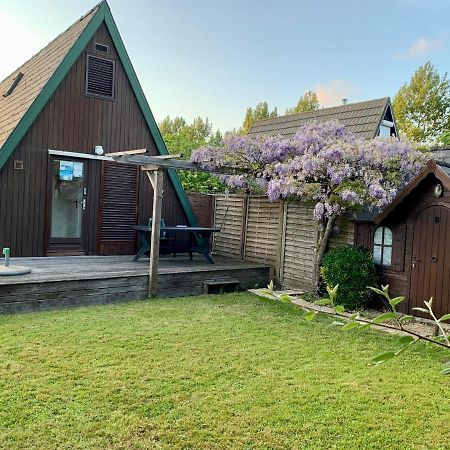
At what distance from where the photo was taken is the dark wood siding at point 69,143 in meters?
8.46

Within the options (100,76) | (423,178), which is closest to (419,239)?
(423,178)

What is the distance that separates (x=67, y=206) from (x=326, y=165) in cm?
514

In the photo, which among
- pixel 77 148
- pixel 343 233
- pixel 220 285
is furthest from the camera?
pixel 77 148

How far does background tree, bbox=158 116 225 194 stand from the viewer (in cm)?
1516

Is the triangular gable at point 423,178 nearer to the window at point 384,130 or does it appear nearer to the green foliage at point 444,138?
the window at point 384,130

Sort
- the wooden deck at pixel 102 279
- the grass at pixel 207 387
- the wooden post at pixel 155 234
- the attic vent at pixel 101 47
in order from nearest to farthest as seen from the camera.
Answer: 1. the grass at pixel 207 387
2. the wooden deck at pixel 102 279
3. the wooden post at pixel 155 234
4. the attic vent at pixel 101 47

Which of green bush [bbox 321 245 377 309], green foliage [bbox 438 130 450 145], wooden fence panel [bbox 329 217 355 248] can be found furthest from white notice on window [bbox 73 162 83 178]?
green foliage [bbox 438 130 450 145]

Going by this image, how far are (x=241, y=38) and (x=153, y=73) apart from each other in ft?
10.2

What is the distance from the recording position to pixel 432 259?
21.3 feet

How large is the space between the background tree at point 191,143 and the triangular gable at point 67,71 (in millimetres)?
1240

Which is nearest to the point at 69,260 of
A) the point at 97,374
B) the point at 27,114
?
the point at 27,114

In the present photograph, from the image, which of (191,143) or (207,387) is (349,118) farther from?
(207,387)

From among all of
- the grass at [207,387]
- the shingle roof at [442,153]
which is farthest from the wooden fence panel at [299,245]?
the grass at [207,387]

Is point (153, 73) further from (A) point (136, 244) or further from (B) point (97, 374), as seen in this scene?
(B) point (97, 374)
